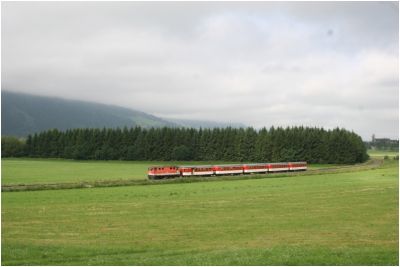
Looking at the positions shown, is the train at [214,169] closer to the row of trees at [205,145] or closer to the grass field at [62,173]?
the grass field at [62,173]

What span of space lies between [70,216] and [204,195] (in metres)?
15.2

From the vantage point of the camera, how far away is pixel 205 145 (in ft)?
434

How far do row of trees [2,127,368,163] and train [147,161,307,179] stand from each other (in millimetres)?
33898

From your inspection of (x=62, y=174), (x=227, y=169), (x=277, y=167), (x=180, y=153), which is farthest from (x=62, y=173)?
(x=180, y=153)

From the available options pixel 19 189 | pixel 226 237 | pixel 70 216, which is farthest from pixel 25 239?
pixel 19 189

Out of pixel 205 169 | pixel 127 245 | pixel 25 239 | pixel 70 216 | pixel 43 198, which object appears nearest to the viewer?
pixel 127 245

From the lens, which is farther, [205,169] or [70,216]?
[205,169]


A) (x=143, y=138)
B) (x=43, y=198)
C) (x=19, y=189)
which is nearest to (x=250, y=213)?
(x=43, y=198)

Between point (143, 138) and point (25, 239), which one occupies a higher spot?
point (143, 138)

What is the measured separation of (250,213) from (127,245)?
38.1ft

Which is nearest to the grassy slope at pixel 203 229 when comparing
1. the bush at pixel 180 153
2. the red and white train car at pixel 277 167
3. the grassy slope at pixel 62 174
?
the grassy slope at pixel 62 174

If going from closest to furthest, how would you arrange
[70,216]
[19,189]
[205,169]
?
1. [70,216]
2. [19,189]
3. [205,169]

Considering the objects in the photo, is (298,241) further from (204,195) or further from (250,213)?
(204,195)

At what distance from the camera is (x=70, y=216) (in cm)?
2862
